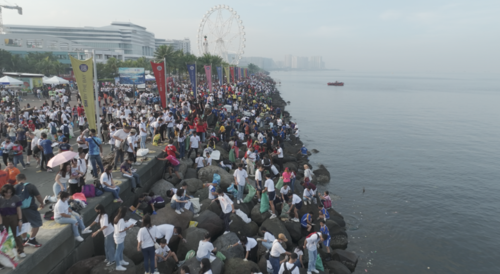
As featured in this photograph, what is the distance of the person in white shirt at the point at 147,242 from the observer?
295 inches

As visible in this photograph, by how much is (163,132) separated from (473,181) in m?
22.7

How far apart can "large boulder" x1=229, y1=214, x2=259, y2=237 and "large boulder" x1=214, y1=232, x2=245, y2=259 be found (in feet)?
1.70

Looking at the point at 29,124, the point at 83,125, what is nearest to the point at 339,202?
the point at 83,125

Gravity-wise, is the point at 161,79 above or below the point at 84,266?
above

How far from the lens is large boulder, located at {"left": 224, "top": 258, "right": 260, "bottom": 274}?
8.64m

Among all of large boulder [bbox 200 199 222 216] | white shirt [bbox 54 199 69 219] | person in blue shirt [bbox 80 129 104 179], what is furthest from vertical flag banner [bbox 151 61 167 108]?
white shirt [bbox 54 199 69 219]

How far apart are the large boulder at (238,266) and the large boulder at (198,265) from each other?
17 cm

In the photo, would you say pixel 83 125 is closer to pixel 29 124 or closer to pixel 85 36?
pixel 29 124

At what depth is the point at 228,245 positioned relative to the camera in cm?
963

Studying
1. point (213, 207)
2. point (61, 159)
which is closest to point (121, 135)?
point (61, 159)

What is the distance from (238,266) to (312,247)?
2454mm

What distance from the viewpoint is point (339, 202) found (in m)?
18.7

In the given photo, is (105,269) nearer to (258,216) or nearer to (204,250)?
(204,250)

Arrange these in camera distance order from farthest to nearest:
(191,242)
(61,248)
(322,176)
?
(322,176) → (191,242) → (61,248)
